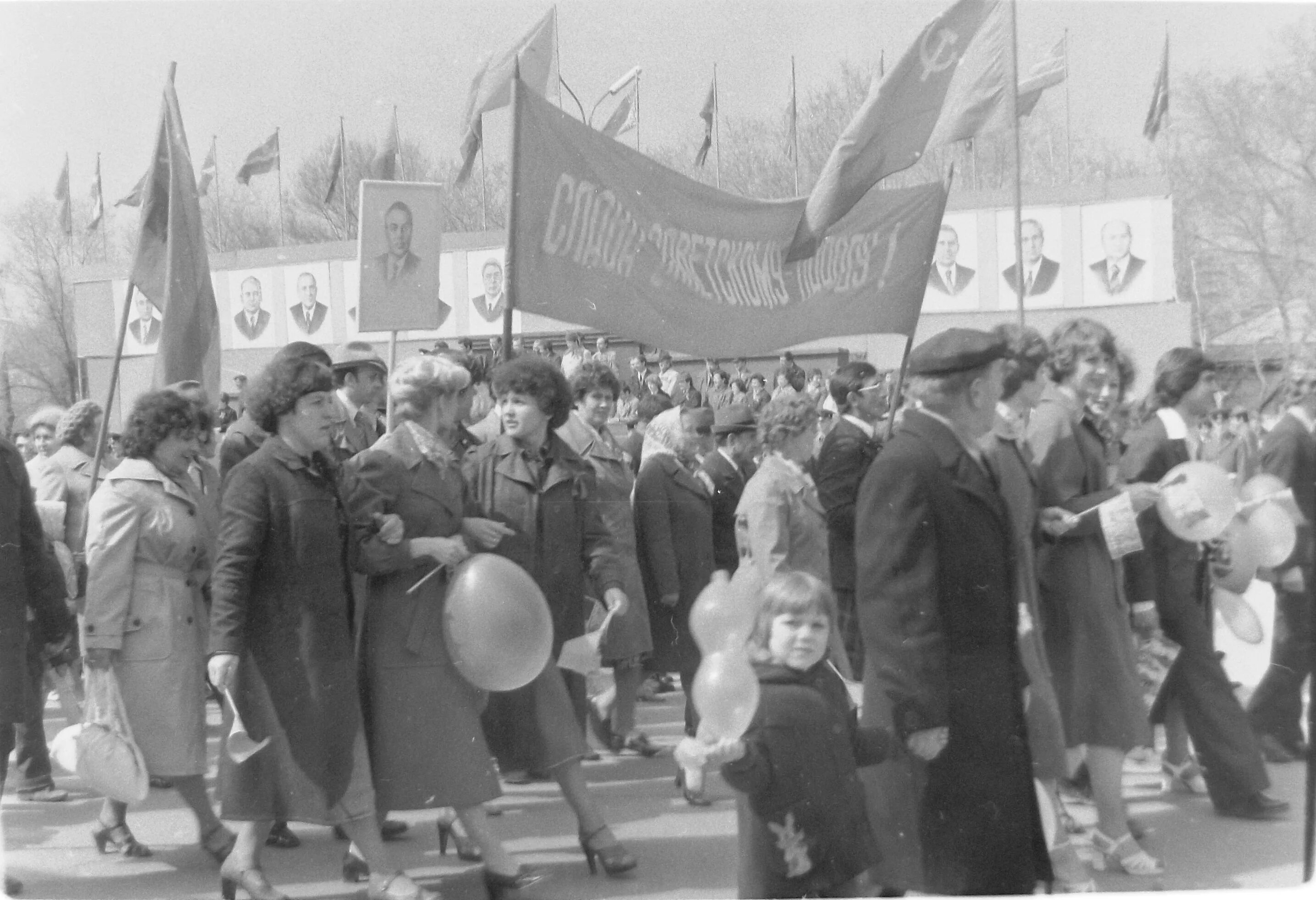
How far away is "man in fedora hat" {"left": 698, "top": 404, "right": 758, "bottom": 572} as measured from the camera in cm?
566

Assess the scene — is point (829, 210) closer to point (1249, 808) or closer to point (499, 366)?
point (499, 366)

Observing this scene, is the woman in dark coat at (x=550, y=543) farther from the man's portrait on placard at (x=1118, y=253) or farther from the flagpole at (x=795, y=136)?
the man's portrait on placard at (x=1118, y=253)

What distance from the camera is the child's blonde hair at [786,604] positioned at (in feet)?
13.3

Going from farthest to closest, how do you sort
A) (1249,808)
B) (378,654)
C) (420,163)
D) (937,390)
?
(420,163)
(1249,808)
(378,654)
(937,390)

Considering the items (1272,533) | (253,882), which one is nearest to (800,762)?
(253,882)

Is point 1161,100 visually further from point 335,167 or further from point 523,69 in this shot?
point 335,167

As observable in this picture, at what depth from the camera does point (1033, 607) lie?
446 cm

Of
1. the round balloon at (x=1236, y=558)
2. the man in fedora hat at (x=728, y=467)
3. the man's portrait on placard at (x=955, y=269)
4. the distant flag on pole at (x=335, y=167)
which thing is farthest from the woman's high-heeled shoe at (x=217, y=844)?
the round balloon at (x=1236, y=558)

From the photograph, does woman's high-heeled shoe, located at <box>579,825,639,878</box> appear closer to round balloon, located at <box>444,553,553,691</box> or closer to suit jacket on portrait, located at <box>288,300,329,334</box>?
round balloon, located at <box>444,553,553,691</box>

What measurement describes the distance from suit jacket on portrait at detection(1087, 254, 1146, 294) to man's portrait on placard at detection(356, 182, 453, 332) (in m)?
2.47

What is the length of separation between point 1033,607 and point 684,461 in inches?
80.4

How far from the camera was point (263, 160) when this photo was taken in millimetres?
5500

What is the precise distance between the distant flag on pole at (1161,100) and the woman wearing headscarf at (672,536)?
2.19m

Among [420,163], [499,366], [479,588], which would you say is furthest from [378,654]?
[420,163]
